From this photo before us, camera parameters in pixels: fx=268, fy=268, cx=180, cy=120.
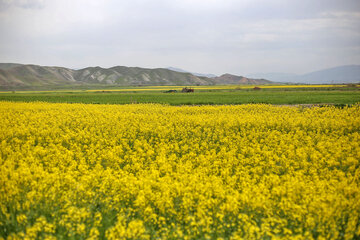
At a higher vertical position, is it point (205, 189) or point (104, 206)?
point (205, 189)

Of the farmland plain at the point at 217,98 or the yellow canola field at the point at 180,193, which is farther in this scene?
the farmland plain at the point at 217,98

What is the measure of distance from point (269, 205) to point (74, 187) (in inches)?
200

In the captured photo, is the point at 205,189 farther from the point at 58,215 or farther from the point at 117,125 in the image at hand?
the point at 117,125

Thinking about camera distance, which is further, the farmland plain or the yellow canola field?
the farmland plain

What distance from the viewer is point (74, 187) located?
283 inches

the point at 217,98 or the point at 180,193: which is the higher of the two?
the point at 217,98

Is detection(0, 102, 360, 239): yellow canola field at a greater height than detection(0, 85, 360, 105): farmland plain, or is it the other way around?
detection(0, 85, 360, 105): farmland plain

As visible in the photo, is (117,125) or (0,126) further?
(117,125)

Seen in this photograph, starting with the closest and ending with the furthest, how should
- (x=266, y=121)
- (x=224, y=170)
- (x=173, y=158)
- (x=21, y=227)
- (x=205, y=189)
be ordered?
(x=21, y=227)
(x=205, y=189)
(x=224, y=170)
(x=173, y=158)
(x=266, y=121)

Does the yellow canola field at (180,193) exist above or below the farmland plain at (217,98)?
below

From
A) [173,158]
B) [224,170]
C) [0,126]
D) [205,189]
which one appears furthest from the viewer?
[0,126]

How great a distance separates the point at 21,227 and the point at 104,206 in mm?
2054

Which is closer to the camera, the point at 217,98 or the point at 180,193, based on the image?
the point at 180,193

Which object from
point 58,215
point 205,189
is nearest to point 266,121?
point 205,189
